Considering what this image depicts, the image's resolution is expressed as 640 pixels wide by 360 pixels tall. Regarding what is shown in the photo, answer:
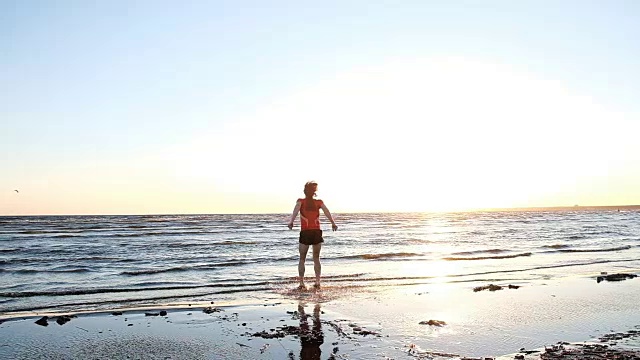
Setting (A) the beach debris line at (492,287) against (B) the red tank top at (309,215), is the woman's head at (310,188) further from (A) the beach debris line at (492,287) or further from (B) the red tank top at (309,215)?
(A) the beach debris line at (492,287)

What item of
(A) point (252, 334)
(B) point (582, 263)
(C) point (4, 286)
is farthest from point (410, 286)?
(C) point (4, 286)

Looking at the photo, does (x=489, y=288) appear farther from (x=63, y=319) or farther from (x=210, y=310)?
(x=63, y=319)

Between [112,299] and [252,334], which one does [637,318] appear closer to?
[252,334]

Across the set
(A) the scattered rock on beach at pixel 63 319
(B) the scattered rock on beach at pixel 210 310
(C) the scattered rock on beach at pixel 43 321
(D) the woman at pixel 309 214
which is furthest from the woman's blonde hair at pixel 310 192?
(C) the scattered rock on beach at pixel 43 321

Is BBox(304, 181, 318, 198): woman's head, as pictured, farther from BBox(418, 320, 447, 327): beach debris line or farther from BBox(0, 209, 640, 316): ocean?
BBox(418, 320, 447, 327): beach debris line

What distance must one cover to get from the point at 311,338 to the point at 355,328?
0.85 meters

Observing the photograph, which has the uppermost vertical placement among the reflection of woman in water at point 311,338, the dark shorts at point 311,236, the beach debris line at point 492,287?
the dark shorts at point 311,236

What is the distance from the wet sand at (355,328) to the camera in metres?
6.16

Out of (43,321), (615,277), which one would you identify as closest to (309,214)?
(43,321)

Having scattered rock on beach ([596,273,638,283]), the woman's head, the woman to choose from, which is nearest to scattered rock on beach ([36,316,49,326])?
the woman

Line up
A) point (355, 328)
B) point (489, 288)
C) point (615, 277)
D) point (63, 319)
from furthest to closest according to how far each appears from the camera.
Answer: point (615, 277) → point (489, 288) → point (63, 319) → point (355, 328)

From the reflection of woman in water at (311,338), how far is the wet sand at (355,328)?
1 cm

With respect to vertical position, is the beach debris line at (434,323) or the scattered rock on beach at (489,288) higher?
the beach debris line at (434,323)

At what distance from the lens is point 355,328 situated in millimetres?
7355
